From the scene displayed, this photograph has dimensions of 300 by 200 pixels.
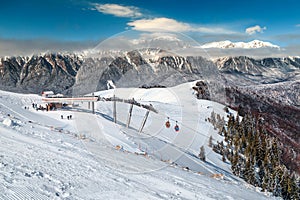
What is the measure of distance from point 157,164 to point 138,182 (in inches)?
234

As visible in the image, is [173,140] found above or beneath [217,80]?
beneath

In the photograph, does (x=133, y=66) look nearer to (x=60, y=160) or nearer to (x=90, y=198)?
(x=90, y=198)

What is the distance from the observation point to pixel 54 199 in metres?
10.4

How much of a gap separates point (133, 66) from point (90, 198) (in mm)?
4997

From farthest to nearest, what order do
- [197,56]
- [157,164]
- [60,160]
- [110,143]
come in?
1. [110,143]
2. [157,164]
3. [60,160]
4. [197,56]

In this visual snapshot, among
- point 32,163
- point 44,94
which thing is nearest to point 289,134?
point 44,94

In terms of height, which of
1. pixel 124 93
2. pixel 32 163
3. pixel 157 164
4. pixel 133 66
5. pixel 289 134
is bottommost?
pixel 289 134

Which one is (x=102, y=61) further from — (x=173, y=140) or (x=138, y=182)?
(x=138, y=182)

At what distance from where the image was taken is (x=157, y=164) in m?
20.0

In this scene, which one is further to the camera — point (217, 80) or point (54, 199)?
point (54, 199)

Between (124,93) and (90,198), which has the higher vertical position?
(124,93)

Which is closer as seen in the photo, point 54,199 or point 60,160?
point 54,199

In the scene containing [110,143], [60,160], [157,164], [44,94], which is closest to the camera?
[60,160]

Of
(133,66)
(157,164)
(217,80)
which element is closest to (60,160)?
(157,164)
